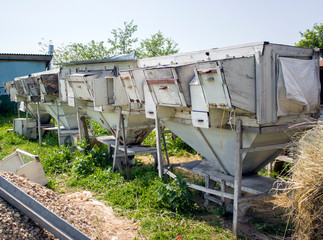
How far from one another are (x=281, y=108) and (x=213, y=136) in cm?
129

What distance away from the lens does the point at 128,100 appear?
7570 millimetres

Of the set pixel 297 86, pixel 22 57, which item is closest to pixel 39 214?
pixel 297 86

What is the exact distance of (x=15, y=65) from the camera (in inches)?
865

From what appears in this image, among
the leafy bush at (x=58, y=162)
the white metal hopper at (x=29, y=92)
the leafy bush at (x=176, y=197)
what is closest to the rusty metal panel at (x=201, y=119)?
the leafy bush at (x=176, y=197)

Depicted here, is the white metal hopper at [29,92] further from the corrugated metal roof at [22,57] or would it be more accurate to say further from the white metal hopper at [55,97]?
the corrugated metal roof at [22,57]

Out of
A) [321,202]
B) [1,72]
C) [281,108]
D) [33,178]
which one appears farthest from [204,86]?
[1,72]

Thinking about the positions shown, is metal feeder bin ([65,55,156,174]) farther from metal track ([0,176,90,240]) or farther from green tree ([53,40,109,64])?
green tree ([53,40,109,64])

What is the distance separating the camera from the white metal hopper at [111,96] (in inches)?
293

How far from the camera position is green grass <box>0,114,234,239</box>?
17.2 feet

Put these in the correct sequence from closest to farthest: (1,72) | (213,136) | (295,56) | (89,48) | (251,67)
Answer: (251,67) → (295,56) → (213,136) → (1,72) → (89,48)

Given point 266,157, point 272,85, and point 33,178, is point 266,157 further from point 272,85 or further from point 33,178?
point 33,178

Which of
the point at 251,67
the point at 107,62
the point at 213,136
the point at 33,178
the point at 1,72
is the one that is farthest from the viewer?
the point at 1,72

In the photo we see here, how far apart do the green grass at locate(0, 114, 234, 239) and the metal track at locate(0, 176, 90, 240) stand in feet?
4.50

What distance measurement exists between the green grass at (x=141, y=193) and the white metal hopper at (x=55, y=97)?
1914mm
